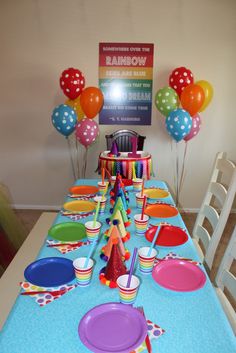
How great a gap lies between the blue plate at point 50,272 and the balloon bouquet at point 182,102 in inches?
77.4

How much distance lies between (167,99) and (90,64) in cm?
100

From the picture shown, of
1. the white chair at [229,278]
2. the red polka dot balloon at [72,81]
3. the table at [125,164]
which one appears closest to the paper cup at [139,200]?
the white chair at [229,278]

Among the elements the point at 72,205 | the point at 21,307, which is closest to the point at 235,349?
the point at 21,307

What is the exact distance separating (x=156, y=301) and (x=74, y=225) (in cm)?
61

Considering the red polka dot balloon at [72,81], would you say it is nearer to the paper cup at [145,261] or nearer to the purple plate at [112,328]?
the paper cup at [145,261]

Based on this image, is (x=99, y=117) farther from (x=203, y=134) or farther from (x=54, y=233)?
(x=54, y=233)

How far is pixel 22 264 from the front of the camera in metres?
1.77

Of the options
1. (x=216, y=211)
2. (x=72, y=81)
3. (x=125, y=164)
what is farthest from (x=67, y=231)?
(x=72, y=81)

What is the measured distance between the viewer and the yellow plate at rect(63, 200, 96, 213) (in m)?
1.64

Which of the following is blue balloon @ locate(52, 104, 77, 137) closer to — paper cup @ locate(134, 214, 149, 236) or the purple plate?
paper cup @ locate(134, 214, 149, 236)

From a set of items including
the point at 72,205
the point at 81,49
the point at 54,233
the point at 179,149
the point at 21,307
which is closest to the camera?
the point at 21,307

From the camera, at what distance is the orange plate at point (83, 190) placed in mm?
1924

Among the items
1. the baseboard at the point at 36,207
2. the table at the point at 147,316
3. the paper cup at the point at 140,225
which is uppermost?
the table at the point at 147,316

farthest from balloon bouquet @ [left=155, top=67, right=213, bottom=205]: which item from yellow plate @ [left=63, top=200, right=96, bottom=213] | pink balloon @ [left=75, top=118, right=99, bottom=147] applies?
yellow plate @ [left=63, top=200, right=96, bottom=213]
